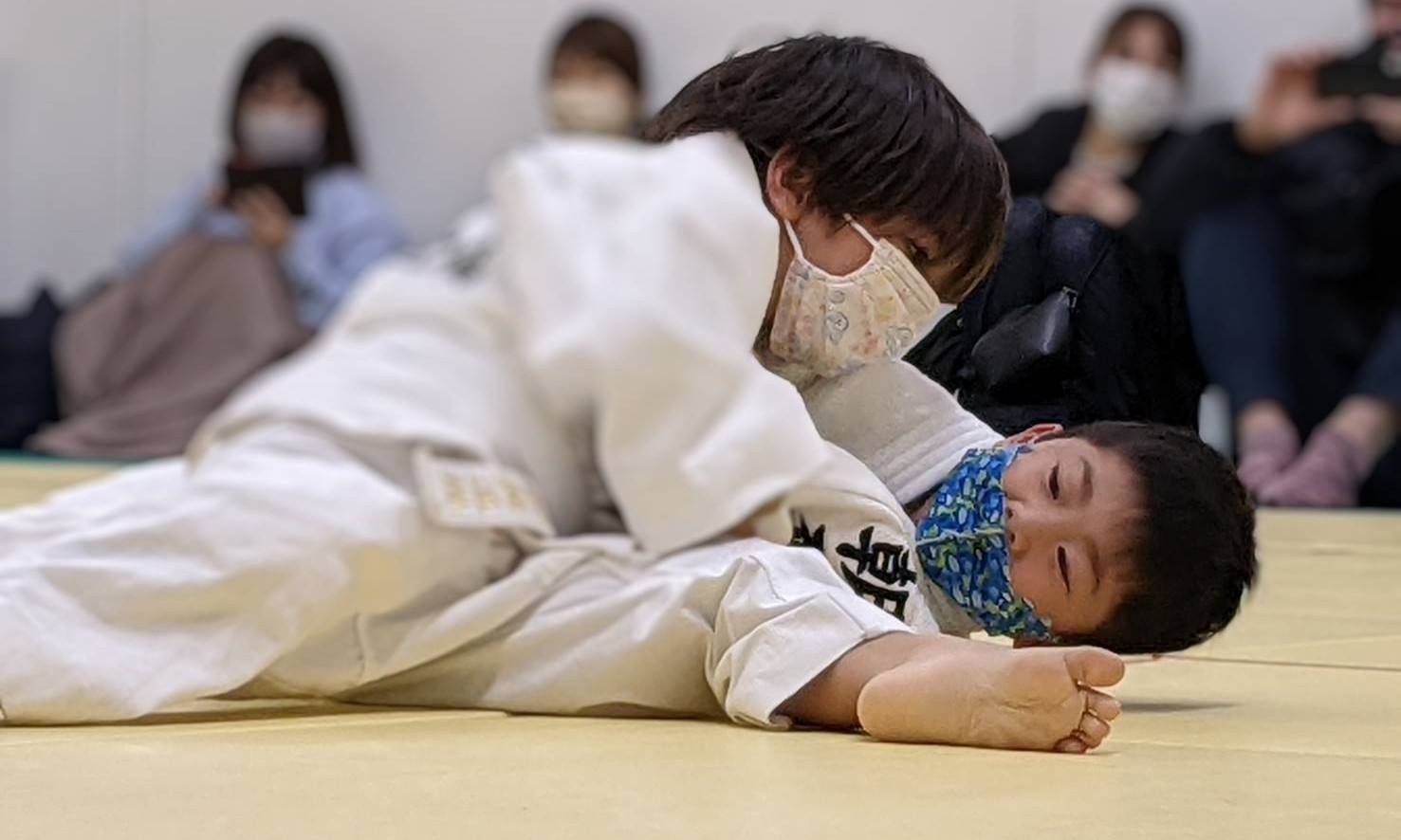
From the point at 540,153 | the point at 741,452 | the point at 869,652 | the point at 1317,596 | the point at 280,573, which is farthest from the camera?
the point at 1317,596

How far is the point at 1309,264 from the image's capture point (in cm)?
443

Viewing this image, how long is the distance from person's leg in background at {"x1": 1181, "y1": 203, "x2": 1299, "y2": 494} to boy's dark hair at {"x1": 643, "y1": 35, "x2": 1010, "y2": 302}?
5.90 ft

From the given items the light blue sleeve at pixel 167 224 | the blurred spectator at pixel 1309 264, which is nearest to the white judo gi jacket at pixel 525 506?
the blurred spectator at pixel 1309 264

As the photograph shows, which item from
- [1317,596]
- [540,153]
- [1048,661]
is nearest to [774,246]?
[540,153]

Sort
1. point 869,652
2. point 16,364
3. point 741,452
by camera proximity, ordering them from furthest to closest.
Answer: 1. point 16,364
2. point 869,652
3. point 741,452

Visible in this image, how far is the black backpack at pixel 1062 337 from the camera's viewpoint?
1.27m

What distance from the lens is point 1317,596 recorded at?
2.51 m

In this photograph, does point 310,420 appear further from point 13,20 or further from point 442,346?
point 13,20

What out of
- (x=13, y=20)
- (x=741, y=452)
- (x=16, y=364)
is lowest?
(x=16, y=364)

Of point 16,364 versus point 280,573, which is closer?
point 280,573

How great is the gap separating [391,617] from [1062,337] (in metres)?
0.46

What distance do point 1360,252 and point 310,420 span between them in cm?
406

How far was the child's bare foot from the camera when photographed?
126 cm

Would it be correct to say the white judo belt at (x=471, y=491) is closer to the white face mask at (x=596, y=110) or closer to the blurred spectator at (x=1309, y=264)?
the white face mask at (x=596, y=110)
